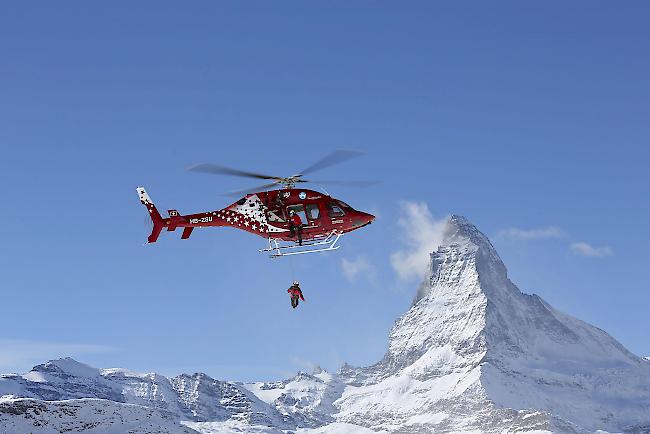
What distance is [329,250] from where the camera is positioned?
75.1 m

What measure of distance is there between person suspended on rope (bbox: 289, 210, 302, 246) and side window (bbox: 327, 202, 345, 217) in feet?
8.18

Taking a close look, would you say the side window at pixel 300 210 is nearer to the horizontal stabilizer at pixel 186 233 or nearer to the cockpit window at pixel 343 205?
the cockpit window at pixel 343 205

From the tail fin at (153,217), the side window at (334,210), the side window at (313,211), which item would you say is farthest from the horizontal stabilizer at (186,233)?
the side window at (334,210)

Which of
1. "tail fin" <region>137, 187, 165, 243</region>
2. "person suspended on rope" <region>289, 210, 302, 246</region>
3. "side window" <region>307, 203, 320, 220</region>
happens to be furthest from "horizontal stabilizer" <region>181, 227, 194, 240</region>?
"side window" <region>307, 203, 320, 220</region>

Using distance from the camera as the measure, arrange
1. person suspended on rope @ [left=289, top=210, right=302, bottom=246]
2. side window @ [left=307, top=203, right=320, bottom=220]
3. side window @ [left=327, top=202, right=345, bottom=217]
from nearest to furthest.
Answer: person suspended on rope @ [left=289, top=210, right=302, bottom=246] < side window @ [left=307, top=203, right=320, bottom=220] < side window @ [left=327, top=202, right=345, bottom=217]

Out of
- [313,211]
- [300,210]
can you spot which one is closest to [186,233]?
[300,210]

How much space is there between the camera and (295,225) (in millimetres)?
76312

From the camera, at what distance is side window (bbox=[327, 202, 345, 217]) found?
251ft

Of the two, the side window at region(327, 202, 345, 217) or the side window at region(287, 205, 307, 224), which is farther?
the side window at region(327, 202, 345, 217)

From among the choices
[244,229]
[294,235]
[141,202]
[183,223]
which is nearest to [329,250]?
[294,235]

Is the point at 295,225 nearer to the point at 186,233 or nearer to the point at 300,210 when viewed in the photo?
the point at 300,210

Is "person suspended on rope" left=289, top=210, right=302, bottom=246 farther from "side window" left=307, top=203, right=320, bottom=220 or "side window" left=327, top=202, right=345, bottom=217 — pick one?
"side window" left=327, top=202, right=345, bottom=217

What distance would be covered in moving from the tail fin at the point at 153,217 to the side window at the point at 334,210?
16692mm

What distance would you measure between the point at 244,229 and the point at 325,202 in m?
7.81
